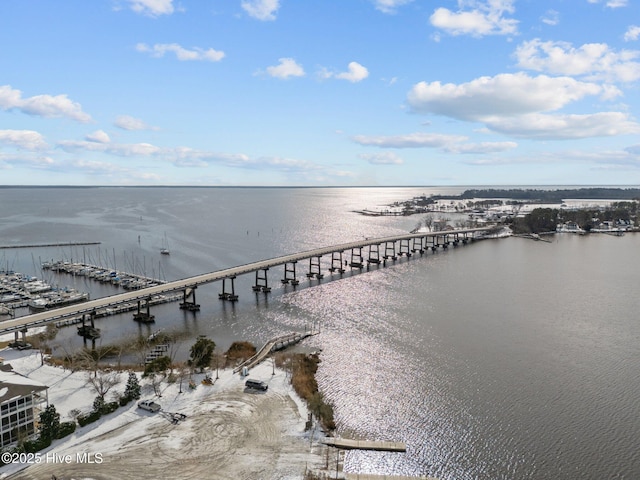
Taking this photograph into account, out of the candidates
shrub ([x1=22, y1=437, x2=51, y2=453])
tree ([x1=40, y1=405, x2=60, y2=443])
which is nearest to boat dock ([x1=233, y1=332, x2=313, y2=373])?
tree ([x1=40, y1=405, x2=60, y2=443])

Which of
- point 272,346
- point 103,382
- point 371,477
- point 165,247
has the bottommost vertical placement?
point 371,477

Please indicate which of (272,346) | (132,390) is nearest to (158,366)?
(132,390)

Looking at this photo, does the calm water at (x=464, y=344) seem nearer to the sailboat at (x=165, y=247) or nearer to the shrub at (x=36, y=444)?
the sailboat at (x=165, y=247)

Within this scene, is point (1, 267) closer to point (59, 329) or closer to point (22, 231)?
point (59, 329)

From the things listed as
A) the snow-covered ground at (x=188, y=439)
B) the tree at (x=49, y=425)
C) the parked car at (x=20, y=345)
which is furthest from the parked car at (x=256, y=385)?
the parked car at (x=20, y=345)

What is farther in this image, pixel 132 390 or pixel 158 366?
pixel 158 366

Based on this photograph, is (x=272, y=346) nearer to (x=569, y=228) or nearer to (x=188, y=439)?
(x=188, y=439)

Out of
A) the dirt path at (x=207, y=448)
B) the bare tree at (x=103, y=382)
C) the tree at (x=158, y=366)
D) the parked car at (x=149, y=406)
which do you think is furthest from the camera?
the tree at (x=158, y=366)
